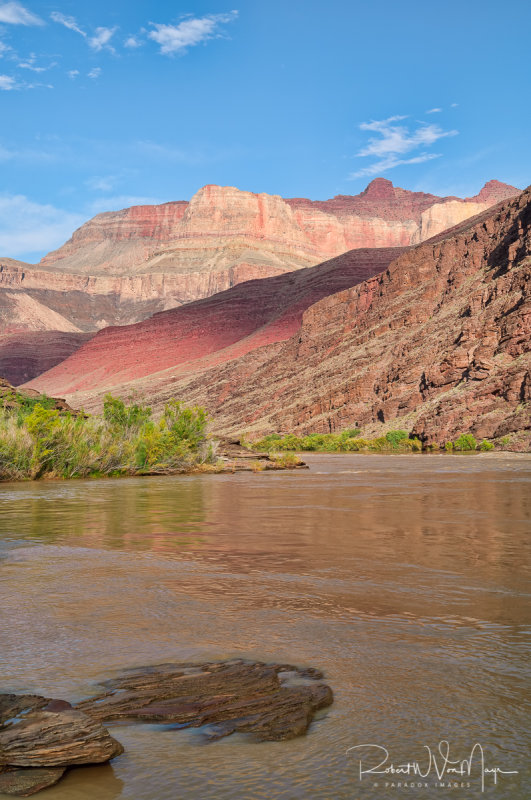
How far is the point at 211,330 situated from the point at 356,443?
73.2 metres

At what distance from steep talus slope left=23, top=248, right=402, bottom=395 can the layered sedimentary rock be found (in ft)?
53.0

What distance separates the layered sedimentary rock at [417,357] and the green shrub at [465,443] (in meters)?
1.16

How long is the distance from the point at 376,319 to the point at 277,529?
6901 centimetres

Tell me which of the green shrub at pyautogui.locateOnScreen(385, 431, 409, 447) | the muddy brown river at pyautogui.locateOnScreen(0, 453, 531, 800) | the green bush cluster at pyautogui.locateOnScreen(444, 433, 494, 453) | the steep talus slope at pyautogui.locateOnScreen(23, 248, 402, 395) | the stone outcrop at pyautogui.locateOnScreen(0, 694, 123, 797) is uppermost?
the steep talus slope at pyautogui.locateOnScreen(23, 248, 402, 395)

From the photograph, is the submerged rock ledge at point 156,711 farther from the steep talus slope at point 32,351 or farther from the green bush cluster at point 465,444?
the steep talus slope at point 32,351

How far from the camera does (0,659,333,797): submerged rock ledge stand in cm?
303

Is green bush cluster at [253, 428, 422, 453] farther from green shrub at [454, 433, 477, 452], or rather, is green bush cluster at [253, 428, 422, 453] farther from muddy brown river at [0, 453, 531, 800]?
muddy brown river at [0, 453, 531, 800]

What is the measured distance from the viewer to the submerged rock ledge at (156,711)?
9.94ft

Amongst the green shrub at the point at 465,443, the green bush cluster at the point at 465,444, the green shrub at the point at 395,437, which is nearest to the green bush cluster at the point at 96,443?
the green bush cluster at the point at 465,444

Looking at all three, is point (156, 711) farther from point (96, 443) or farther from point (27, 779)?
point (96, 443)

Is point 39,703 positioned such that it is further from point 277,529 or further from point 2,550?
point 277,529

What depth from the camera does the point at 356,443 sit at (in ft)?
181

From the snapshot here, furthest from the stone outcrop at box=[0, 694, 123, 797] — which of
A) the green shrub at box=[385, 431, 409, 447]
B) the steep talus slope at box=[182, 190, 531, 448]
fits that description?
the green shrub at box=[385, 431, 409, 447]

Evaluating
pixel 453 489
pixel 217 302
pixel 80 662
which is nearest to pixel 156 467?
pixel 453 489
